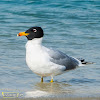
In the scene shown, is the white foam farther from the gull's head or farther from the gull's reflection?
the gull's head

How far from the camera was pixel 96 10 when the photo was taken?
52.4 ft

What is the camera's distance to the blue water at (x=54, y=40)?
6.34 m

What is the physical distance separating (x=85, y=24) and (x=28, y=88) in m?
7.17

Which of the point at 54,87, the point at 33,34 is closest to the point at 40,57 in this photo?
the point at 33,34

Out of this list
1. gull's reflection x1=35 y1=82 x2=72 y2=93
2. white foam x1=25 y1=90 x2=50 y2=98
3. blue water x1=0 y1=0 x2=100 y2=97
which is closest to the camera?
white foam x1=25 y1=90 x2=50 y2=98

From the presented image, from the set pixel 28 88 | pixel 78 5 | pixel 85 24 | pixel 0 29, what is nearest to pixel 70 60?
pixel 28 88

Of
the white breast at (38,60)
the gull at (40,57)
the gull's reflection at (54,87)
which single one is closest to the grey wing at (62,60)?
the gull at (40,57)

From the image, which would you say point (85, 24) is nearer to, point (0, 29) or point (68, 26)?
point (68, 26)

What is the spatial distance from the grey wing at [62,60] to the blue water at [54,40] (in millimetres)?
269

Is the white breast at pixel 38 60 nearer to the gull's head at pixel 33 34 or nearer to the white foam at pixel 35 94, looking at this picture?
the gull's head at pixel 33 34

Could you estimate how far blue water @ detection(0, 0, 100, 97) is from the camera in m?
6.34

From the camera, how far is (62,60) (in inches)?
262

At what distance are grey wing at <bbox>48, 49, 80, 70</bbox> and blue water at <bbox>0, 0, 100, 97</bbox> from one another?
269 millimetres

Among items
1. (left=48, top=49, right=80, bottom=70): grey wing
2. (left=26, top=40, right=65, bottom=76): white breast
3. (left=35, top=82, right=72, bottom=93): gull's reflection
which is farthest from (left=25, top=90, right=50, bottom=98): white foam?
(left=48, top=49, right=80, bottom=70): grey wing
